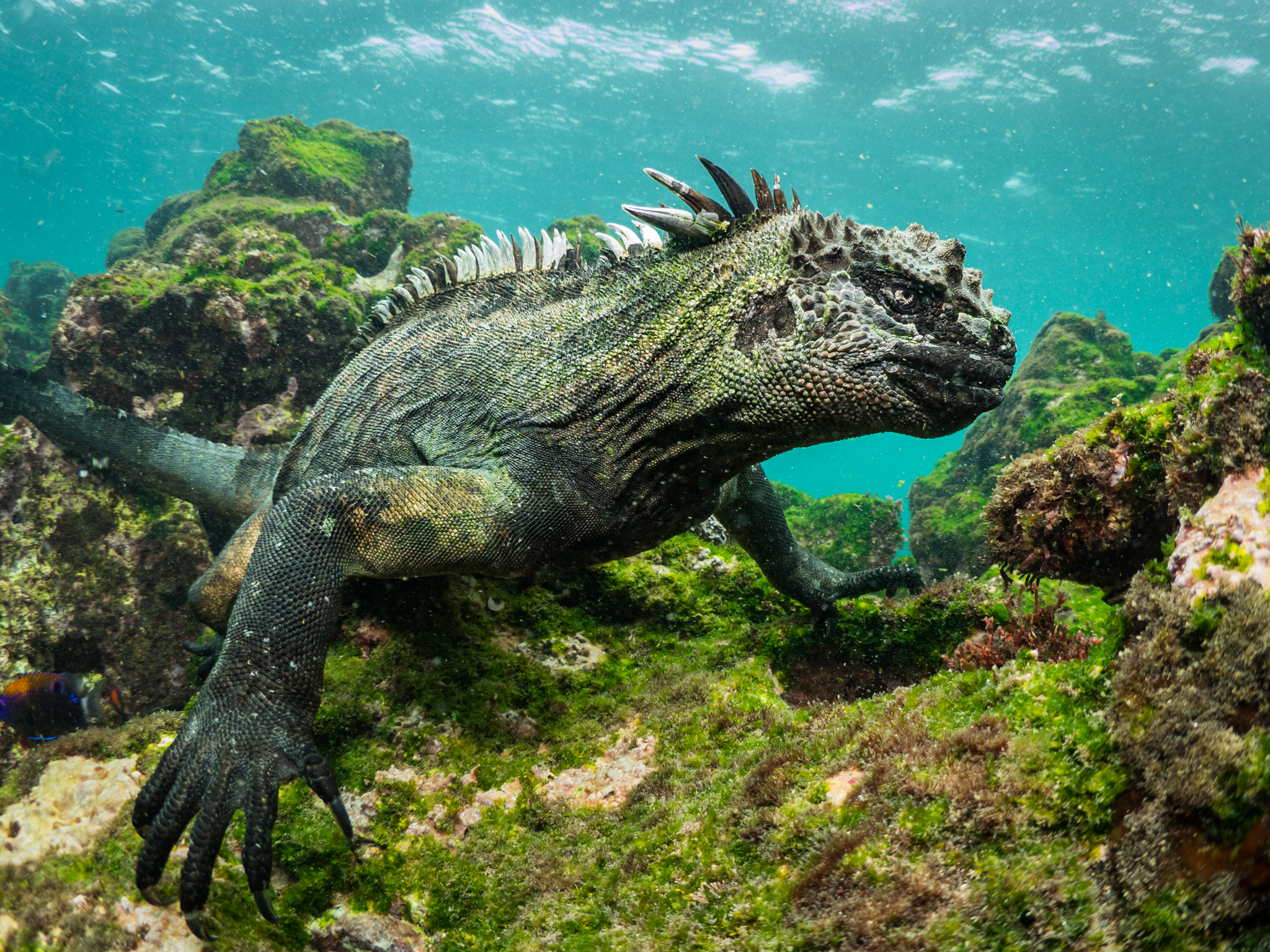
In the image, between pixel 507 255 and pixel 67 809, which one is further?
pixel 507 255

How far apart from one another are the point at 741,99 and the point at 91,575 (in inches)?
1679

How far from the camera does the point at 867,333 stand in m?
2.47

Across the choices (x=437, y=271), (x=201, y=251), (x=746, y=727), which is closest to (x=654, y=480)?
(x=746, y=727)

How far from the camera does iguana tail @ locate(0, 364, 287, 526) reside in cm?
515

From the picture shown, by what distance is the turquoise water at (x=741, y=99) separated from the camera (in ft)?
100

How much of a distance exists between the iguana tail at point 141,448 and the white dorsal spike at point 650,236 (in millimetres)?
3681

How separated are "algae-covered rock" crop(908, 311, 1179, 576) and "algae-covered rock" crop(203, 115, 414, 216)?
12.9m

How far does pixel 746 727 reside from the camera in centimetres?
276

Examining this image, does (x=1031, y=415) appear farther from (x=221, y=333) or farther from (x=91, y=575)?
(x=91, y=575)

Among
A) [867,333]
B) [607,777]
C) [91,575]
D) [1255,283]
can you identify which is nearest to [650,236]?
[867,333]

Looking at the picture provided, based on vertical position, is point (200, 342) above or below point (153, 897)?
above

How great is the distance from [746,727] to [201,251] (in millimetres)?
8855

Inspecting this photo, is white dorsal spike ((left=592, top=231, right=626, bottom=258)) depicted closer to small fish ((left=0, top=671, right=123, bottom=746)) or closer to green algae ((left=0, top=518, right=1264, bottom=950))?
green algae ((left=0, top=518, right=1264, bottom=950))

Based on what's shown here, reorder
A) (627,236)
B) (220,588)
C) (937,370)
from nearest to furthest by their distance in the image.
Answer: (937,370) < (627,236) < (220,588)
